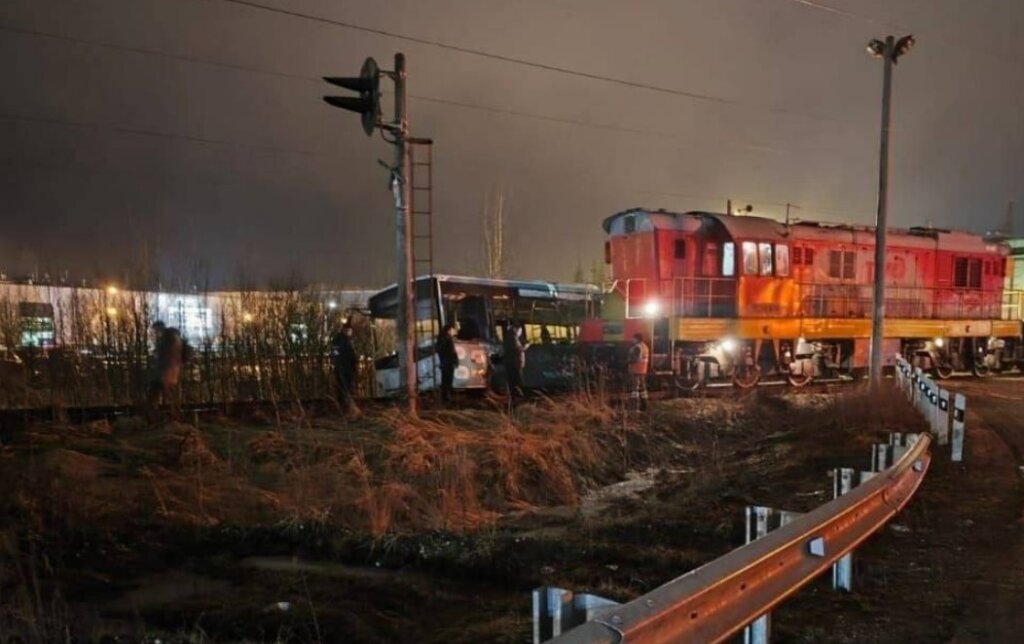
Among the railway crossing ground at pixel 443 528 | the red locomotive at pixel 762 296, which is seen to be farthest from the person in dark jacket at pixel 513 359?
the railway crossing ground at pixel 443 528

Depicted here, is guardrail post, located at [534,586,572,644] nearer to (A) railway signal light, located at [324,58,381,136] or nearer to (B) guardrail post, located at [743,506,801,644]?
(B) guardrail post, located at [743,506,801,644]

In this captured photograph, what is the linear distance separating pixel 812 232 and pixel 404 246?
12504mm

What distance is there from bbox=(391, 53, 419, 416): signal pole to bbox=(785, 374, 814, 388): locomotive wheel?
37.8ft

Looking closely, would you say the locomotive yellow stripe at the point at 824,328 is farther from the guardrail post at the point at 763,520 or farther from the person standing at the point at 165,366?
the guardrail post at the point at 763,520

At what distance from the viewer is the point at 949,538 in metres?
5.55

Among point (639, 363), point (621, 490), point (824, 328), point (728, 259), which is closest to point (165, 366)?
point (621, 490)

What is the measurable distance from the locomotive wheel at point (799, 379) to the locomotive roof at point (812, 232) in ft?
12.2

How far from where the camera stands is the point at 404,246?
38.6 feet

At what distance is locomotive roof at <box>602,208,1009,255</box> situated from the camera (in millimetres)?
17797

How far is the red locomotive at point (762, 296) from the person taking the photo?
17.3 meters

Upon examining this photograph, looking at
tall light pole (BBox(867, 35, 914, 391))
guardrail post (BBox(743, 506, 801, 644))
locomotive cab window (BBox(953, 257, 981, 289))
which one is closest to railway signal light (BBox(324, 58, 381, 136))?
guardrail post (BBox(743, 506, 801, 644))

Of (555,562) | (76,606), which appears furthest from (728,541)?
(76,606)

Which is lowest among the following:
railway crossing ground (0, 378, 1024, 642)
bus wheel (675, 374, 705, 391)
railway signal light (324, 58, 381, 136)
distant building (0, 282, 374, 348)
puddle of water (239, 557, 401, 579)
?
bus wheel (675, 374, 705, 391)

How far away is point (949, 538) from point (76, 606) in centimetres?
642
